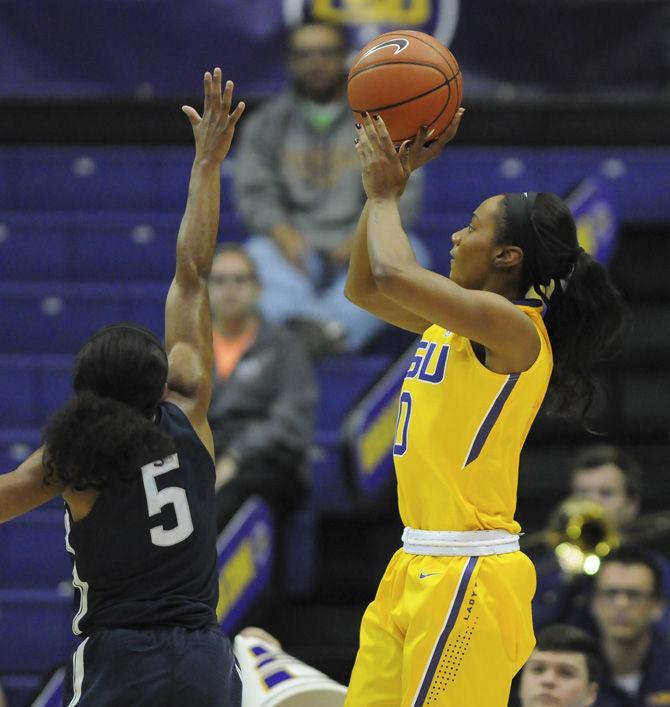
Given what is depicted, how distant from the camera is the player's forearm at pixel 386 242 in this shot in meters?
3.52

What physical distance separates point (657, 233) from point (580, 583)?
10.3ft

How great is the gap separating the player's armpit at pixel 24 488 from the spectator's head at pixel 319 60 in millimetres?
5120

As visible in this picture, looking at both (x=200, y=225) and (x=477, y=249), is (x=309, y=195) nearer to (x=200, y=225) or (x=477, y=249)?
(x=200, y=225)

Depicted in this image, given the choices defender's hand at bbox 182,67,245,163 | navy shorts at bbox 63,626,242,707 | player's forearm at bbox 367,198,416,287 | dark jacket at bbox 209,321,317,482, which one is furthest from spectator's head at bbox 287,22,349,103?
navy shorts at bbox 63,626,242,707

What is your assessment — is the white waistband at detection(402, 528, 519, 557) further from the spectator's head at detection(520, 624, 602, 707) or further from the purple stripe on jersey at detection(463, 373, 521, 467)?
the spectator's head at detection(520, 624, 602, 707)

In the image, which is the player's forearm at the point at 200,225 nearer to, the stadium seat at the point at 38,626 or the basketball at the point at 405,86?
the basketball at the point at 405,86

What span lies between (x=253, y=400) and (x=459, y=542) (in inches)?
129

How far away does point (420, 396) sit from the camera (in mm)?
3715

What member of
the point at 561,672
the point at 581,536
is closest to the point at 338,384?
the point at 581,536

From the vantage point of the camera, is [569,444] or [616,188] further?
[616,188]

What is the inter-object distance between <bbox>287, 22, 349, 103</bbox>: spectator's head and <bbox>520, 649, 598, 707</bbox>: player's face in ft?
12.9

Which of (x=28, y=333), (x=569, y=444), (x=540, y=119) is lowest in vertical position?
(x=569, y=444)

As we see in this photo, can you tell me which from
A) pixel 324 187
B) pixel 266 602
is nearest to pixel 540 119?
pixel 324 187

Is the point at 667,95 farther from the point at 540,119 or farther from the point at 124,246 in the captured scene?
the point at 124,246
